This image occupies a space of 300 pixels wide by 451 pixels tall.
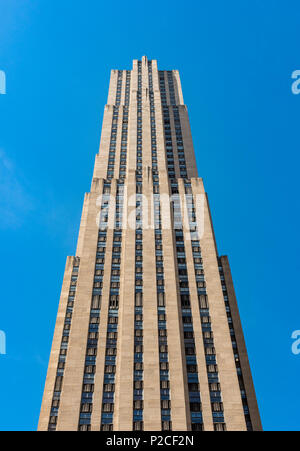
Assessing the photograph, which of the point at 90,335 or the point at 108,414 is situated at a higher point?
the point at 90,335

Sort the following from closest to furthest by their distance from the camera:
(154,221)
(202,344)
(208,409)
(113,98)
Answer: (208,409) < (202,344) < (154,221) < (113,98)

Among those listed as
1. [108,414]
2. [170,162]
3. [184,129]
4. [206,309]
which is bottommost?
[108,414]

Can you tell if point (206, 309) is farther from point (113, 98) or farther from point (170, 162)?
point (113, 98)

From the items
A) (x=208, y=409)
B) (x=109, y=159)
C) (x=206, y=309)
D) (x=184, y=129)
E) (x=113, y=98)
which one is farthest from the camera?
(x=113, y=98)

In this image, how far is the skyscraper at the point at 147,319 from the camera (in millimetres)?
55375

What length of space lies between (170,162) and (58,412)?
69105 millimetres

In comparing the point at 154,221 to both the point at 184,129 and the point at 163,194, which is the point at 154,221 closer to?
the point at 163,194

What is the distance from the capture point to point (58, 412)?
5584cm

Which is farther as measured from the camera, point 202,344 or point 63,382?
point 202,344

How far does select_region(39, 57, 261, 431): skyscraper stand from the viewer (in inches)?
2180

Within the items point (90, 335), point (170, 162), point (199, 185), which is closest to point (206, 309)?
point (90, 335)

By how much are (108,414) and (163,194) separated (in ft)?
157

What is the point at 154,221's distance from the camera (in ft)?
269

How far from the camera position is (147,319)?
64625mm
